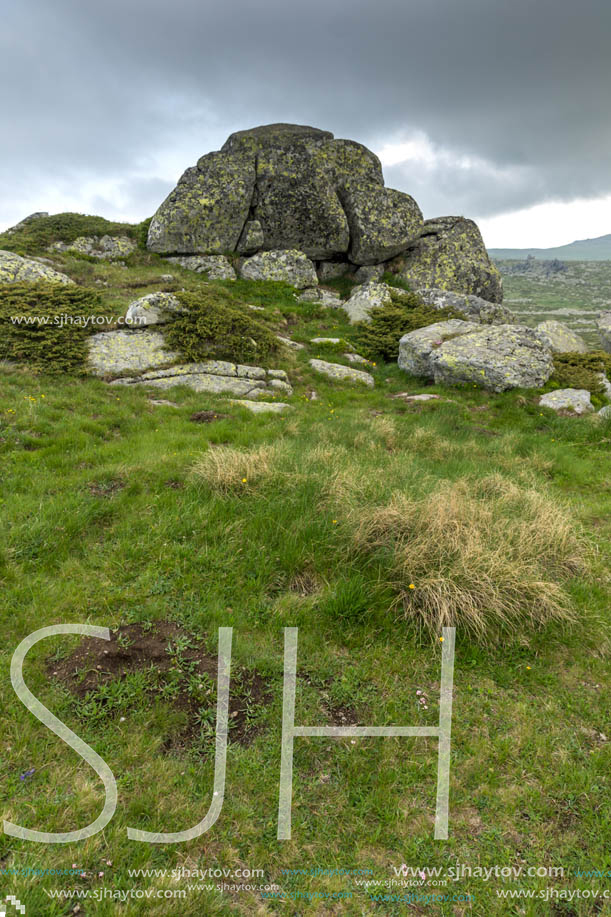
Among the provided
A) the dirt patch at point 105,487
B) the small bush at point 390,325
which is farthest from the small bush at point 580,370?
the dirt patch at point 105,487

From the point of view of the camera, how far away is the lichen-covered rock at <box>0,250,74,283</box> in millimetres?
17406

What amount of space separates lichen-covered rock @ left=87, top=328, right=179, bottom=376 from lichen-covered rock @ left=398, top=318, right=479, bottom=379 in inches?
369

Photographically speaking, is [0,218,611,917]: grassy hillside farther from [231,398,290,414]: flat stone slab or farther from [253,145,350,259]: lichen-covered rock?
[253,145,350,259]: lichen-covered rock

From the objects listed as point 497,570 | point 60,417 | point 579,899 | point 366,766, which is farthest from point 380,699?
point 60,417

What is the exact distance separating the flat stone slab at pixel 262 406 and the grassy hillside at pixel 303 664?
331cm

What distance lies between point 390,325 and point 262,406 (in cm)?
1063

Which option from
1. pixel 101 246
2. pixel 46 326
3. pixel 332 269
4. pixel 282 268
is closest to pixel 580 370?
pixel 332 269

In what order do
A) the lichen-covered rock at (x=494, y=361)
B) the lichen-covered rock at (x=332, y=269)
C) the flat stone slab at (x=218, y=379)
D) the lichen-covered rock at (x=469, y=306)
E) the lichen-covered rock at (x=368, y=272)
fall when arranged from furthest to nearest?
1. the lichen-covered rock at (x=332, y=269)
2. the lichen-covered rock at (x=368, y=272)
3. the lichen-covered rock at (x=469, y=306)
4. the lichen-covered rock at (x=494, y=361)
5. the flat stone slab at (x=218, y=379)

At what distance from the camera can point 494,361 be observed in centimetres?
1678

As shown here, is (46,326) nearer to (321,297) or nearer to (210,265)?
(210,265)

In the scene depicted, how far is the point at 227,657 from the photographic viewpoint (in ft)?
14.9

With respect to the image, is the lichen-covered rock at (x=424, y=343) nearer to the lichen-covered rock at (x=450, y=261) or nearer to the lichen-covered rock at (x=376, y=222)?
the lichen-covered rock at (x=450, y=261)

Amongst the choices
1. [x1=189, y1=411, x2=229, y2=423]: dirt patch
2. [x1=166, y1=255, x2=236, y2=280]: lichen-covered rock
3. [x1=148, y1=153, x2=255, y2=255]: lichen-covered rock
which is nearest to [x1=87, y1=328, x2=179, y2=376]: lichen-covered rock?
[x1=189, y1=411, x2=229, y2=423]: dirt patch

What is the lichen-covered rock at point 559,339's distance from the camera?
20.9 meters
